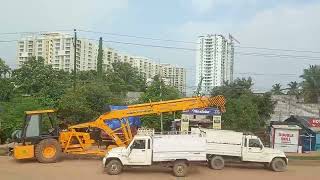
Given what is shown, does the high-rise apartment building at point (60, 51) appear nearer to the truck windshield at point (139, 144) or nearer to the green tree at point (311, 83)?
the green tree at point (311, 83)

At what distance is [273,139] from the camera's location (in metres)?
35.4

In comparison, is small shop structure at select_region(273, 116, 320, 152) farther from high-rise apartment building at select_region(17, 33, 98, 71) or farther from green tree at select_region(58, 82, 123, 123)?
high-rise apartment building at select_region(17, 33, 98, 71)

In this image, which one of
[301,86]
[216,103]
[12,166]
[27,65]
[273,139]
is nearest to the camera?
[12,166]

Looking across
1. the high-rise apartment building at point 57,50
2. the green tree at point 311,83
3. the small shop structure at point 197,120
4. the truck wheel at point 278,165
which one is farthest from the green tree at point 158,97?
the green tree at point 311,83

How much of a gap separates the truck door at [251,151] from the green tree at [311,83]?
53.7 meters

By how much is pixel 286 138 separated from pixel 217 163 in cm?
1389

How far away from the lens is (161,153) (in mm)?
21266

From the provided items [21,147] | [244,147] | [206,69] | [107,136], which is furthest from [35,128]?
[206,69]

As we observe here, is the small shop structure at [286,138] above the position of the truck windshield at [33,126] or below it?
below

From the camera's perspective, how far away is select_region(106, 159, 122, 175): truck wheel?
2123 centimetres

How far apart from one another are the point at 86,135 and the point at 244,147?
7905 mm

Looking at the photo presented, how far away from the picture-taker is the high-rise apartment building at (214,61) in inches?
2466

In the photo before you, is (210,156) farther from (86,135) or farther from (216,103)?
(86,135)

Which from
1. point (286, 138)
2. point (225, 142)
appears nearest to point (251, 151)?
point (225, 142)
